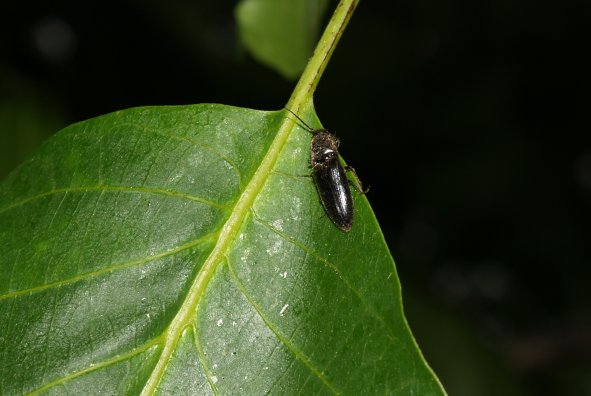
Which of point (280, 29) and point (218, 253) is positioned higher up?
point (280, 29)

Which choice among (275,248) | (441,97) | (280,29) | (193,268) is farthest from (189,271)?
(441,97)

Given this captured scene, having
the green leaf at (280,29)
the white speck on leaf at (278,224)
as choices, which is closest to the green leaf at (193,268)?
the white speck on leaf at (278,224)

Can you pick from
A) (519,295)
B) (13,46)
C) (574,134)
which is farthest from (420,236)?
(13,46)

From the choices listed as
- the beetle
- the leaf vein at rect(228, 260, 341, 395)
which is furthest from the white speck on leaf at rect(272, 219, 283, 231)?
the leaf vein at rect(228, 260, 341, 395)

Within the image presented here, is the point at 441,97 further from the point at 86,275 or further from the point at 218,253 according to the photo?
the point at 86,275

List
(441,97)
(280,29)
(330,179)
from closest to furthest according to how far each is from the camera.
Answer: (330,179), (280,29), (441,97)

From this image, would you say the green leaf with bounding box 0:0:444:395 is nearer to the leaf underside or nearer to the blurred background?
the leaf underside
